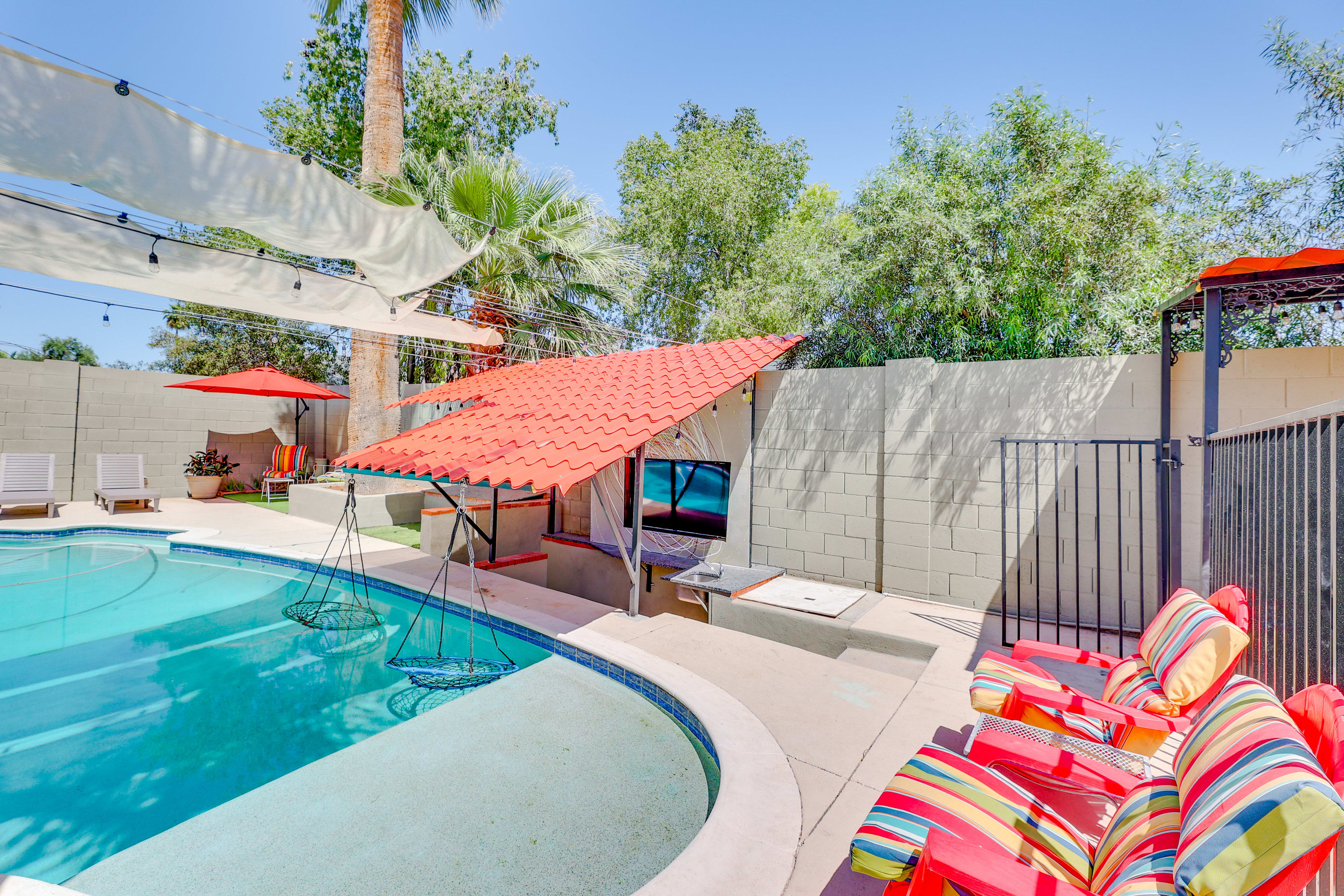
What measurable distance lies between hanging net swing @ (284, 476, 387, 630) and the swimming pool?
13 centimetres

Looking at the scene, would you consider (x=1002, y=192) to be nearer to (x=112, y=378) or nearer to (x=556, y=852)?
(x=556, y=852)

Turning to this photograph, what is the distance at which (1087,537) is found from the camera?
5.05m

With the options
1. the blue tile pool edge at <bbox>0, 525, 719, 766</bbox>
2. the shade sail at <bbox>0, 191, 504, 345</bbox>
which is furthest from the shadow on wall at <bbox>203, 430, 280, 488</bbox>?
the shade sail at <bbox>0, 191, 504, 345</bbox>

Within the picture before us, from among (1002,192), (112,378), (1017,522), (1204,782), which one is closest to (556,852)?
(1204,782)

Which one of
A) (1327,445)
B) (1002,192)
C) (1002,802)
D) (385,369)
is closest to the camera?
(1327,445)

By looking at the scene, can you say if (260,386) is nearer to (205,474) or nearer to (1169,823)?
(205,474)

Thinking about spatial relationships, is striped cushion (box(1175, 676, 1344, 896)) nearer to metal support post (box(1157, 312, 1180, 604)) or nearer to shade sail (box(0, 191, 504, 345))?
metal support post (box(1157, 312, 1180, 604))

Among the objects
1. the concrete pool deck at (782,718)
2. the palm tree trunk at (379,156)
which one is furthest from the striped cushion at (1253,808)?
the palm tree trunk at (379,156)

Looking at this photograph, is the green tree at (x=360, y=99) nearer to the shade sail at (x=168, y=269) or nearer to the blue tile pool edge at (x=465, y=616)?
the blue tile pool edge at (x=465, y=616)

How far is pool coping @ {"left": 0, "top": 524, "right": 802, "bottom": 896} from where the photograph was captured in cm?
222

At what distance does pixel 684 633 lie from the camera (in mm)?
5059

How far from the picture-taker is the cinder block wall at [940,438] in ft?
15.1

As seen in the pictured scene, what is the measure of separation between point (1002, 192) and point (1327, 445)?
6154mm

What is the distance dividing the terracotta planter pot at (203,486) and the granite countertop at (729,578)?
1203 centimetres
